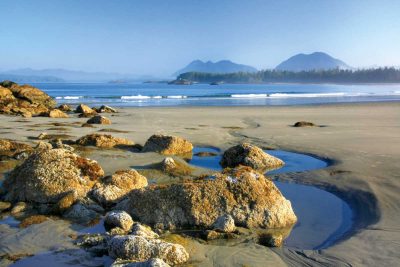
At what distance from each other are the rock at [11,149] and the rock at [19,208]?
12.8ft

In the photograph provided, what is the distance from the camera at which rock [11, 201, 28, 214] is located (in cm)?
679

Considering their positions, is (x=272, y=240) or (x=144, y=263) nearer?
(x=144, y=263)

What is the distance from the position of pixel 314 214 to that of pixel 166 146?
559cm

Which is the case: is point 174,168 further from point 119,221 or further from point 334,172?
point 119,221

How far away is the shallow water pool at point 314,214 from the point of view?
579 cm

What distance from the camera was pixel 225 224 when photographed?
596 cm

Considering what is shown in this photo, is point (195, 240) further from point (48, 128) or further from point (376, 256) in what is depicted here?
point (48, 128)

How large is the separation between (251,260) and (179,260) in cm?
84

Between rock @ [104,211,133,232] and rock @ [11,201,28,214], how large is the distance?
166 centimetres

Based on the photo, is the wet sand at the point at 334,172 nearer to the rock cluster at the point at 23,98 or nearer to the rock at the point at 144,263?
the rock at the point at 144,263

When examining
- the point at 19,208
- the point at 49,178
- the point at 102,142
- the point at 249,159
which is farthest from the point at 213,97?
the point at 19,208

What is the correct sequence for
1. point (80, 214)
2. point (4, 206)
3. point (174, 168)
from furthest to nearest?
point (174, 168), point (4, 206), point (80, 214)

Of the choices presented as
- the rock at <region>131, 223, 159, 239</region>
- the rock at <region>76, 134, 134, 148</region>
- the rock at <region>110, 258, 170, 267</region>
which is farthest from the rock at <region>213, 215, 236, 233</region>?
the rock at <region>76, 134, 134, 148</region>

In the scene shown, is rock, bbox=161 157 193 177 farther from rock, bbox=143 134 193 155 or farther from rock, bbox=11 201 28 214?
rock, bbox=11 201 28 214
